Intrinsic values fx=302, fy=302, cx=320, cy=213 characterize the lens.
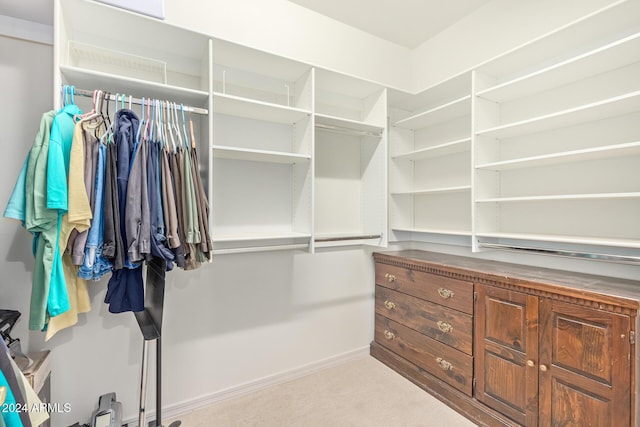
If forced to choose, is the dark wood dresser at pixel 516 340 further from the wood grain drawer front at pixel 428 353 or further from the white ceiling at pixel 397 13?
the white ceiling at pixel 397 13

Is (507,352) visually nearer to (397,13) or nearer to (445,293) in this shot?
(445,293)

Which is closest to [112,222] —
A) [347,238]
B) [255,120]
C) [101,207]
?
[101,207]

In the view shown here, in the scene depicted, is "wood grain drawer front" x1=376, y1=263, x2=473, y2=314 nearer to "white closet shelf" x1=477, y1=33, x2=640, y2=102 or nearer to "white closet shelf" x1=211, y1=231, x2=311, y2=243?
"white closet shelf" x1=211, y1=231, x2=311, y2=243

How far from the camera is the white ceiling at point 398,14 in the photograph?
94.0 inches

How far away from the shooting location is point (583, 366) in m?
1.43

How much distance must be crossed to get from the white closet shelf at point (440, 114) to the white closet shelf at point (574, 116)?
308 millimetres

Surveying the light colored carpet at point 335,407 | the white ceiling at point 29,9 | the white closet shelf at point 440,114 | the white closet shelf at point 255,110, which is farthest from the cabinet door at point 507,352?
the white ceiling at point 29,9

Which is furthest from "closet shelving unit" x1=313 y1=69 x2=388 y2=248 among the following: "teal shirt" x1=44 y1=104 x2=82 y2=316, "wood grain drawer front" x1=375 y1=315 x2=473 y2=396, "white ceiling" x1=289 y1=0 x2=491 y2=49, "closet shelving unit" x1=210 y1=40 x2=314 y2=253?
"teal shirt" x1=44 y1=104 x2=82 y2=316

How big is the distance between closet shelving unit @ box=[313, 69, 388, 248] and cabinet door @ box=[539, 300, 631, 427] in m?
1.19

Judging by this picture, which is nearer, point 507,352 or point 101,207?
point 101,207

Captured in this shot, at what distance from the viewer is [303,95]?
7.15ft

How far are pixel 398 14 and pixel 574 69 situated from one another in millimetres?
1408

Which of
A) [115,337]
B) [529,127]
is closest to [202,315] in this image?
[115,337]

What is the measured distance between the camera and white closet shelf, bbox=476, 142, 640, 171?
4.89 feet
